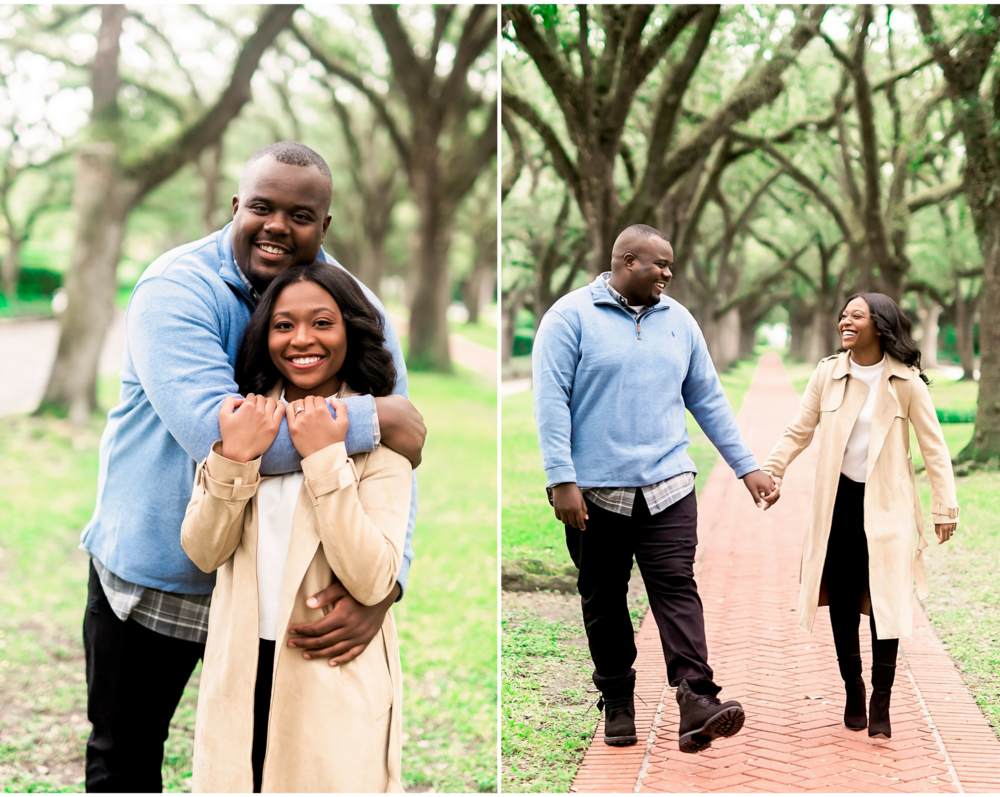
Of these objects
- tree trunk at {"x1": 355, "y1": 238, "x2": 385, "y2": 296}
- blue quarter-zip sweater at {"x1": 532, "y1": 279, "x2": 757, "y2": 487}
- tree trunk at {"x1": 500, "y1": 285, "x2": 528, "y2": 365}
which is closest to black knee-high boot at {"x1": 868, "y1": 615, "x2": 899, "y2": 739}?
blue quarter-zip sweater at {"x1": 532, "y1": 279, "x2": 757, "y2": 487}

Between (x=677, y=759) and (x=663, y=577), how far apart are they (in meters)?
0.68

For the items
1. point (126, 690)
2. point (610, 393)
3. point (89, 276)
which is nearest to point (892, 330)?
point (610, 393)

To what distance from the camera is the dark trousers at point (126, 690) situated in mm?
2600

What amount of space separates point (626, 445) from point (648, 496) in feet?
0.67

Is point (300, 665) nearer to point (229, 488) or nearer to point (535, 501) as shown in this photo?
point (229, 488)

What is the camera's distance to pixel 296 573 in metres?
2.30

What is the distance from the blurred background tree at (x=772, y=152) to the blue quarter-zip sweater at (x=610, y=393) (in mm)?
1880

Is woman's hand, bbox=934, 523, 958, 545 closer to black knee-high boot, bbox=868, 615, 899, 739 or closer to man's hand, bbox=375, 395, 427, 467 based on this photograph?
black knee-high boot, bbox=868, 615, 899, 739

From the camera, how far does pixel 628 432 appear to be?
11.0 feet

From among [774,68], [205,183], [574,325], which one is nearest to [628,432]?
[574,325]

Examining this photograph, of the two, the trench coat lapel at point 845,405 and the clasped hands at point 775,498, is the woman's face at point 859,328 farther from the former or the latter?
the clasped hands at point 775,498

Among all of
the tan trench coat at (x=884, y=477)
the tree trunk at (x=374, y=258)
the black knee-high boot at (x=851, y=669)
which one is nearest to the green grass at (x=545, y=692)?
the black knee-high boot at (x=851, y=669)

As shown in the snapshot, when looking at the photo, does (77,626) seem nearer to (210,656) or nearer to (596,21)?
(210,656)

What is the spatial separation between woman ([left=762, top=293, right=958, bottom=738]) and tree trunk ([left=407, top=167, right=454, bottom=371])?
14.3m
